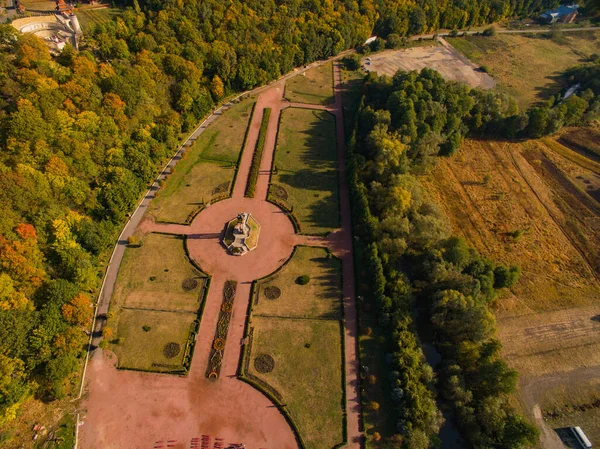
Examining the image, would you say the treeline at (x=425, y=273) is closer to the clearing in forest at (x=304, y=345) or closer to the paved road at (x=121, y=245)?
the clearing in forest at (x=304, y=345)

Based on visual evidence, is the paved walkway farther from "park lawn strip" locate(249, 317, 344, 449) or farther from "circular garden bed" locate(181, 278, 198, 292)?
"circular garden bed" locate(181, 278, 198, 292)

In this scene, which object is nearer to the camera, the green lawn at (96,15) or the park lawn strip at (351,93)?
the park lawn strip at (351,93)

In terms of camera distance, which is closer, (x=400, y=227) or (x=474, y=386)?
(x=474, y=386)

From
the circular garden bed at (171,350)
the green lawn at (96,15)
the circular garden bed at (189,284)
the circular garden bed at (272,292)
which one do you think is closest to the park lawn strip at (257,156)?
the circular garden bed at (189,284)

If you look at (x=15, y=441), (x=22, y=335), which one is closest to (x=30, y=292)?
(x=22, y=335)

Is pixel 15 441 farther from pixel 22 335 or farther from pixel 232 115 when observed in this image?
pixel 232 115

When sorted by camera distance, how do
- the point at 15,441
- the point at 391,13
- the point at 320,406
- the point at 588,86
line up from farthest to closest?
1. the point at 391,13
2. the point at 588,86
3. the point at 320,406
4. the point at 15,441

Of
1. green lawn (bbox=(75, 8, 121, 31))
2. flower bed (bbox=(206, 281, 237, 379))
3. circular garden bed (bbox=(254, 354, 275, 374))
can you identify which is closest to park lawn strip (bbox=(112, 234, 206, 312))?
flower bed (bbox=(206, 281, 237, 379))
